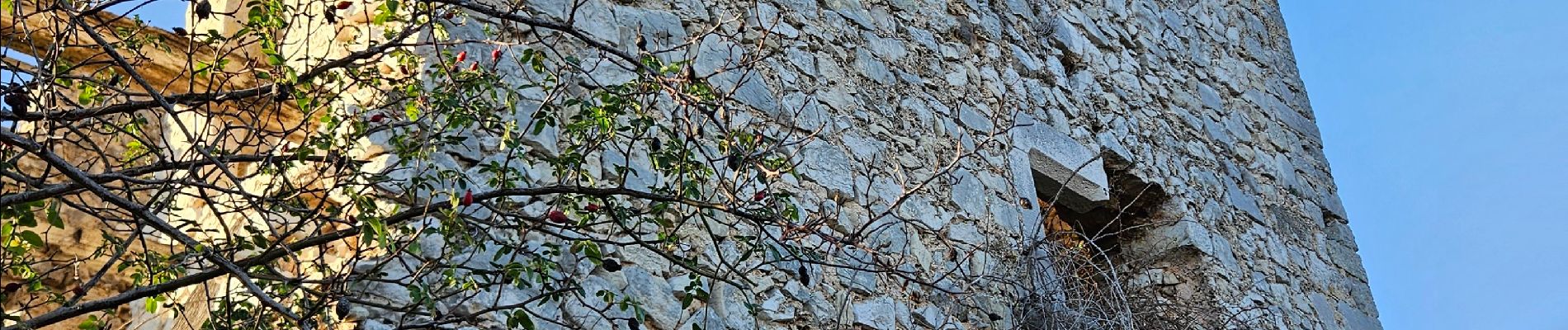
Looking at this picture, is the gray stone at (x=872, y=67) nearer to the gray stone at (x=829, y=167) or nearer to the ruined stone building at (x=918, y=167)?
the ruined stone building at (x=918, y=167)

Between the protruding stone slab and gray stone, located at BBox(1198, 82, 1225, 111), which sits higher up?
gray stone, located at BBox(1198, 82, 1225, 111)

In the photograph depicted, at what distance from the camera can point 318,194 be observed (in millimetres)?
2537

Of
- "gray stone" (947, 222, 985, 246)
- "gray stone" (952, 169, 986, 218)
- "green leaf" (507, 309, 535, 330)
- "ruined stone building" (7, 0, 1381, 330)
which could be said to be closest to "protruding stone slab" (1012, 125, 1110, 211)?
"ruined stone building" (7, 0, 1381, 330)

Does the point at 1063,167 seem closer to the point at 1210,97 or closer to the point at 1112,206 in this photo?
the point at 1112,206

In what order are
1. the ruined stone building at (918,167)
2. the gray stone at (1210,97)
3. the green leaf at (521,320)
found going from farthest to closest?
the gray stone at (1210,97), the ruined stone building at (918,167), the green leaf at (521,320)

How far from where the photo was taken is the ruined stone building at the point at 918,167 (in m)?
2.58

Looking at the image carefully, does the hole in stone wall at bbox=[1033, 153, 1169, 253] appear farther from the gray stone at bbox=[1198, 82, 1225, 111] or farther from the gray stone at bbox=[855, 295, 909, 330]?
the gray stone at bbox=[855, 295, 909, 330]

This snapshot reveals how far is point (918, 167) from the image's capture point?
3.73 metres

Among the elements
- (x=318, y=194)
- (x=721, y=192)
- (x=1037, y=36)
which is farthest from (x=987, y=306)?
(x=318, y=194)

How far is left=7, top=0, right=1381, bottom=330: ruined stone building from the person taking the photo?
2.58 meters

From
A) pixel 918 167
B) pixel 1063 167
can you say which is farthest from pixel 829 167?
pixel 1063 167

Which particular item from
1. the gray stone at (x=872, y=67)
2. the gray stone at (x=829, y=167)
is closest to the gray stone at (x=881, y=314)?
the gray stone at (x=829, y=167)

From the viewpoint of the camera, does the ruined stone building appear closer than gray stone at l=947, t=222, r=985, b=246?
Yes

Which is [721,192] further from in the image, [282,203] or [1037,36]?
[1037,36]
